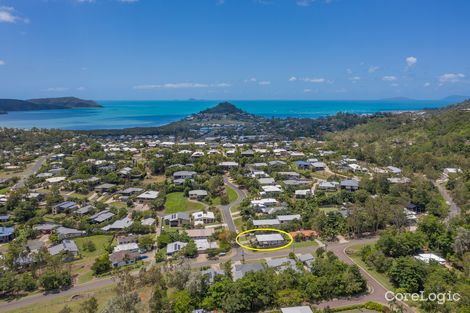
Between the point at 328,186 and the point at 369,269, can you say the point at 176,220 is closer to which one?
the point at 369,269

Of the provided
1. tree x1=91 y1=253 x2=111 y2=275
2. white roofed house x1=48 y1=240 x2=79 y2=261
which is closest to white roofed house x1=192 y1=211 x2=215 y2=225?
tree x1=91 y1=253 x2=111 y2=275

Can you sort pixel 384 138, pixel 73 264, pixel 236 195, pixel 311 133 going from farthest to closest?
pixel 311 133 → pixel 384 138 → pixel 236 195 → pixel 73 264

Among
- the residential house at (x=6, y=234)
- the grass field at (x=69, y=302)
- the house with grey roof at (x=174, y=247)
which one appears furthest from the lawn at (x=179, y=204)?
the residential house at (x=6, y=234)

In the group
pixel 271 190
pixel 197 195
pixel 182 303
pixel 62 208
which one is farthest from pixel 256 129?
pixel 182 303

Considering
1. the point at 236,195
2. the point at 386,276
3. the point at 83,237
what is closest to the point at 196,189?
the point at 236,195

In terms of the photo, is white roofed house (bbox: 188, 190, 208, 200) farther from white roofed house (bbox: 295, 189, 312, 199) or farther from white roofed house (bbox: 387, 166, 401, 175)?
white roofed house (bbox: 387, 166, 401, 175)

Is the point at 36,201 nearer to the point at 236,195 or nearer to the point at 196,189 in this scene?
the point at 196,189

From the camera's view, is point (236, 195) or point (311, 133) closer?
point (236, 195)
